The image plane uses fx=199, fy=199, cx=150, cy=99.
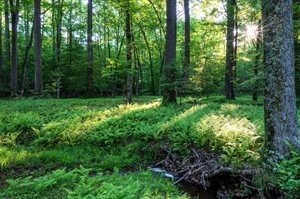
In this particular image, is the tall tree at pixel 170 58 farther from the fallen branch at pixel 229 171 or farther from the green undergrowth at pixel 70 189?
the green undergrowth at pixel 70 189

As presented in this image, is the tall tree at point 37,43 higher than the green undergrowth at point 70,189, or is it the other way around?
the tall tree at point 37,43

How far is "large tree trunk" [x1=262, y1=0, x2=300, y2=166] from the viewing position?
371 centimetres

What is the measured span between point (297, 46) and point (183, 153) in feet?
27.7

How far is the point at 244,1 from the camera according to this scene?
41.3 ft

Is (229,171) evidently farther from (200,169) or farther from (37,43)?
(37,43)

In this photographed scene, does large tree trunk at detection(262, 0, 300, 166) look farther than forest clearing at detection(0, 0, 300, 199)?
Yes

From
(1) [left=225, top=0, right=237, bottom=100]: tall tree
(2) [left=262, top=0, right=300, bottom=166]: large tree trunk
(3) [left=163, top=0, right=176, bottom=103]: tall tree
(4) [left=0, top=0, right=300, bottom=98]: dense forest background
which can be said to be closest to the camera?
(2) [left=262, top=0, right=300, bottom=166]: large tree trunk

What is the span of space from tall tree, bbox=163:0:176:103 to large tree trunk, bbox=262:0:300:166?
591 centimetres

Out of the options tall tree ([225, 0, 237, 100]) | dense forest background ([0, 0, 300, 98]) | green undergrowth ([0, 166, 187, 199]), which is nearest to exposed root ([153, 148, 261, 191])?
green undergrowth ([0, 166, 187, 199])

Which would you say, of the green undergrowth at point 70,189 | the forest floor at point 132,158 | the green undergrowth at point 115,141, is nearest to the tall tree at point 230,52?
the green undergrowth at point 115,141

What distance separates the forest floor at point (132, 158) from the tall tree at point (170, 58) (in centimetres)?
202

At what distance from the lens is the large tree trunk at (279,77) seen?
371 cm

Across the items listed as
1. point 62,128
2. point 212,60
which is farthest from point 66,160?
point 212,60

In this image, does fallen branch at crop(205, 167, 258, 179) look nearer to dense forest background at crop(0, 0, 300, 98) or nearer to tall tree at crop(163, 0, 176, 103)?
dense forest background at crop(0, 0, 300, 98)
